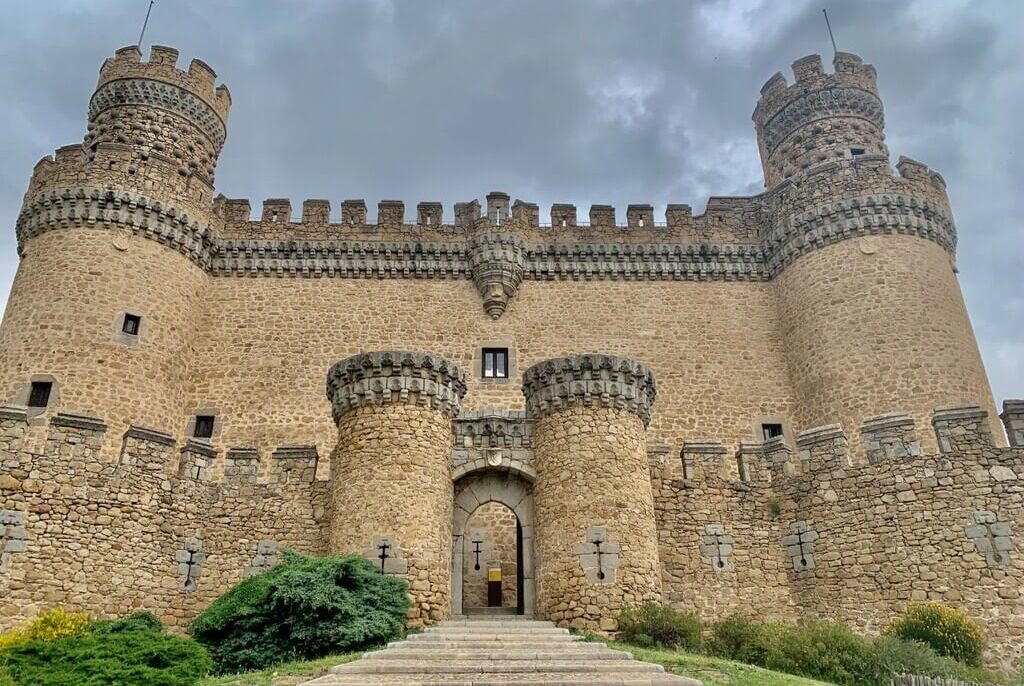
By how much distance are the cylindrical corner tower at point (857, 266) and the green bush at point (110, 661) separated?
14524 mm

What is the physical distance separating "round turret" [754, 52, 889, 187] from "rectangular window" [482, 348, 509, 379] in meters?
9.65

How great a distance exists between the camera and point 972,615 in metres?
11.9

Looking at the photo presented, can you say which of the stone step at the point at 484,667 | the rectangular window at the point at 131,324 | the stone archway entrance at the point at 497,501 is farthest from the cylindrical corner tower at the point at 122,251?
the stone step at the point at 484,667

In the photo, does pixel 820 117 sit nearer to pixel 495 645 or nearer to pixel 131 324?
pixel 495 645

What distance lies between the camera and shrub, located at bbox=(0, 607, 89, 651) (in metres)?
10.7

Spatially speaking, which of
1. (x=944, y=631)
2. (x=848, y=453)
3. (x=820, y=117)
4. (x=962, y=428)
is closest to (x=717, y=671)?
(x=944, y=631)

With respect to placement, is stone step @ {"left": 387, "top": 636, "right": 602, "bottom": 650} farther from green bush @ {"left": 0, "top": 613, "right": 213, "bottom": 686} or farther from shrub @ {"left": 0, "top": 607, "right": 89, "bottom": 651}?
shrub @ {"left": 0, "top": 607, "right": 89, "bottom": 651}

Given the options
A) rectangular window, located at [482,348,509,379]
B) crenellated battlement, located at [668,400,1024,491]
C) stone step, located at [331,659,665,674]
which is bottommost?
stone step, located at [331,659,665,674]

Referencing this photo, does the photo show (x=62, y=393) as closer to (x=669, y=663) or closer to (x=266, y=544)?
(x=266, y=544)

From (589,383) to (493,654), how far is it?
206 inches

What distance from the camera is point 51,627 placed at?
1104cm

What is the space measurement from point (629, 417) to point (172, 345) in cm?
1215

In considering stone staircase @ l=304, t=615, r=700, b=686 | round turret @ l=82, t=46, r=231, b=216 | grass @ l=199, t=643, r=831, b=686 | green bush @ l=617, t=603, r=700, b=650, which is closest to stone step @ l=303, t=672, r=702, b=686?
stone staircase @ l=304, t=615, r=700, b=686

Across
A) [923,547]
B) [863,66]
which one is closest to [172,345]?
[923,547]
